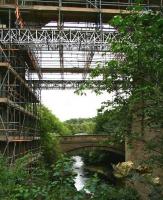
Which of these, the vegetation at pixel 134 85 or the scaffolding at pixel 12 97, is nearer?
the vegetation at pixel 134 85

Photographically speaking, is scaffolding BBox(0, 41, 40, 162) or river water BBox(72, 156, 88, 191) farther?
scaffolding BBox(0, 41, 40, 162)

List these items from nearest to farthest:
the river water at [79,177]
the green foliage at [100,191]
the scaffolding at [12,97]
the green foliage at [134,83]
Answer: the green foliage at [100,191]
the green foliage at [134,83]
the river water at [79,177]
the scaffolding at [12,97]

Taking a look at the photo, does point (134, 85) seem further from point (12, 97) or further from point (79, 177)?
point (79, 177)

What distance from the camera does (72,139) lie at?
44406 mm

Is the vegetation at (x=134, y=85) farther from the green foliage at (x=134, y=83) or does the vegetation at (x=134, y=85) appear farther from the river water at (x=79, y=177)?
the river water at (x=79, y=177)

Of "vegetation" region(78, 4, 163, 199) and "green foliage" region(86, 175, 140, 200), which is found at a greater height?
"vegetation" region(78, 4, 163, 199)

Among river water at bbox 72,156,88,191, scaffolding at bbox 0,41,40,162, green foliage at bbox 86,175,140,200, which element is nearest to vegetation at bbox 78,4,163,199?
Result: green foliage at bbox 86,175,140,200

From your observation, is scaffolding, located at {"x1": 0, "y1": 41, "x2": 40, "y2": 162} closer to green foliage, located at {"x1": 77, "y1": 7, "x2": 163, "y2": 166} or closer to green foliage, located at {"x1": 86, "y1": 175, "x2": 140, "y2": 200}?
green foliage, located at {"x1": 77, "y1": 7, "x2": 163, "y2": 166}

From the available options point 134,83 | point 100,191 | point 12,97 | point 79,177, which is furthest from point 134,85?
point 79,177

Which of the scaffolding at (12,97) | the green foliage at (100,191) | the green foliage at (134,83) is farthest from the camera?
the scaffolding at (12,97)

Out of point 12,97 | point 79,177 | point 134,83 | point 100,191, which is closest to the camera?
point 100,191

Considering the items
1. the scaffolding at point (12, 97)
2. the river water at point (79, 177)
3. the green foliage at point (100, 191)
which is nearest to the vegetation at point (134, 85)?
the green foliage at point (100, 191)

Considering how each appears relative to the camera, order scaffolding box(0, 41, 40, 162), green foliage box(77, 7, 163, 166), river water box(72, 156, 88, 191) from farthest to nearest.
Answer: scaffolding box(0, 41, 40, 162)
river water box(72, 156, 88, 191)
green foliage box(77, 7, 163, 166)

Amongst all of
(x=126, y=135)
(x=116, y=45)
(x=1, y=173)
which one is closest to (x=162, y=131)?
(x=126, y=135)
